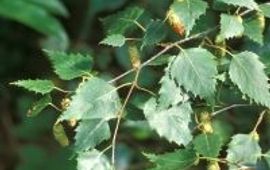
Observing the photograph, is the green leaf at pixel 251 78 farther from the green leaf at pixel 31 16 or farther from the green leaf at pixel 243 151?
the green leaf at pixel 31 16

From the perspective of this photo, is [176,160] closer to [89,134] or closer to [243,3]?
[89,134]

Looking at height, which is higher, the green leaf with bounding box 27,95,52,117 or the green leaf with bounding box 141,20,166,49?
the green leaf with bounding box 141,20,166,49

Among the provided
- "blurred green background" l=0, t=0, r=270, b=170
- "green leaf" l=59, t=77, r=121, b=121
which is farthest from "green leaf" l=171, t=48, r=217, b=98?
"blurred green background" l=0, t=0, r=270, b=170

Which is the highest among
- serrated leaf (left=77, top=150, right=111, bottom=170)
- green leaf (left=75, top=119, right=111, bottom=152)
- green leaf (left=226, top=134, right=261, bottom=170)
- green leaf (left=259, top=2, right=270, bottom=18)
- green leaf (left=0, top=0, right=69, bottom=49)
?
green leaf (left=0, top=0, right=69, bottom=49)

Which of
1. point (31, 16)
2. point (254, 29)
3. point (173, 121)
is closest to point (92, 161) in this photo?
point (173, 121)

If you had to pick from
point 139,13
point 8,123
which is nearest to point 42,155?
point 8,123

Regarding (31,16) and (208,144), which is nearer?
(208,144)

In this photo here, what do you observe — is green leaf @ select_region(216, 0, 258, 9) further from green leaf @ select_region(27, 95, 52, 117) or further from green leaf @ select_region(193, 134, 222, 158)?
green leaf @ select_region(27, 95, 52, 117)

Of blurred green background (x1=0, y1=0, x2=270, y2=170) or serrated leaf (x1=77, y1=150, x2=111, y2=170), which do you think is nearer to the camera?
serrated leaf (x1=77, y1=150, x2=111, y2=170)
